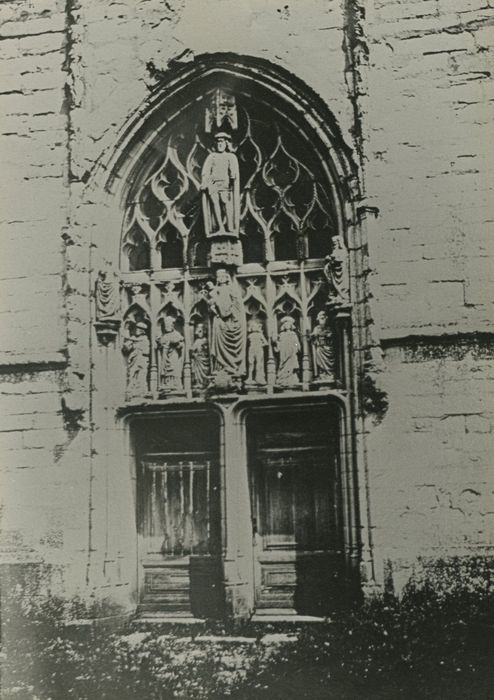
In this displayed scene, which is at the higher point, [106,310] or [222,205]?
[222,205]

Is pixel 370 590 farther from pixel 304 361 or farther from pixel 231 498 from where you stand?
pixel 304 361

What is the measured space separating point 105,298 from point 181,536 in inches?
99.0

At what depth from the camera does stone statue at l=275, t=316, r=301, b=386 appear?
7352mm

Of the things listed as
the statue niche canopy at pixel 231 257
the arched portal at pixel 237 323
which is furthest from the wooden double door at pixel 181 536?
the statue niche canopy at pixel 231 257

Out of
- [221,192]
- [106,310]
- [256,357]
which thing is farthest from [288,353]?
[106,310]

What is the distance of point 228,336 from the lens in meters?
7.37

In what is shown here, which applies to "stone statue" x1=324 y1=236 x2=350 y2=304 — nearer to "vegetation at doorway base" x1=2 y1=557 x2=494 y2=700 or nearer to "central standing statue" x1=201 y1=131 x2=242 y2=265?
"central standing statue" x1=201 y1=131 x2=242 y2=265

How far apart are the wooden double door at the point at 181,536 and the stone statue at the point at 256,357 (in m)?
0.70

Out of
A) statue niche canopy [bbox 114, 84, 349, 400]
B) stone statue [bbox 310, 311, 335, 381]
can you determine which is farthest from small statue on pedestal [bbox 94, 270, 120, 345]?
stone statue [bbox 310, 311, 335, 381]

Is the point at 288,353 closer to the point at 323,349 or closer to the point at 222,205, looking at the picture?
the point at 323,349

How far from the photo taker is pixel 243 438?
24.5 ft

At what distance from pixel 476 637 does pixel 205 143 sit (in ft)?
17.6

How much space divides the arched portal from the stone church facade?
0.07ft

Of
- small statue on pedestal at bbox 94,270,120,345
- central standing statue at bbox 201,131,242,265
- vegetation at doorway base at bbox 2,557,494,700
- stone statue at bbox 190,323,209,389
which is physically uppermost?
central standing statue at bbox 201,131,242,265
